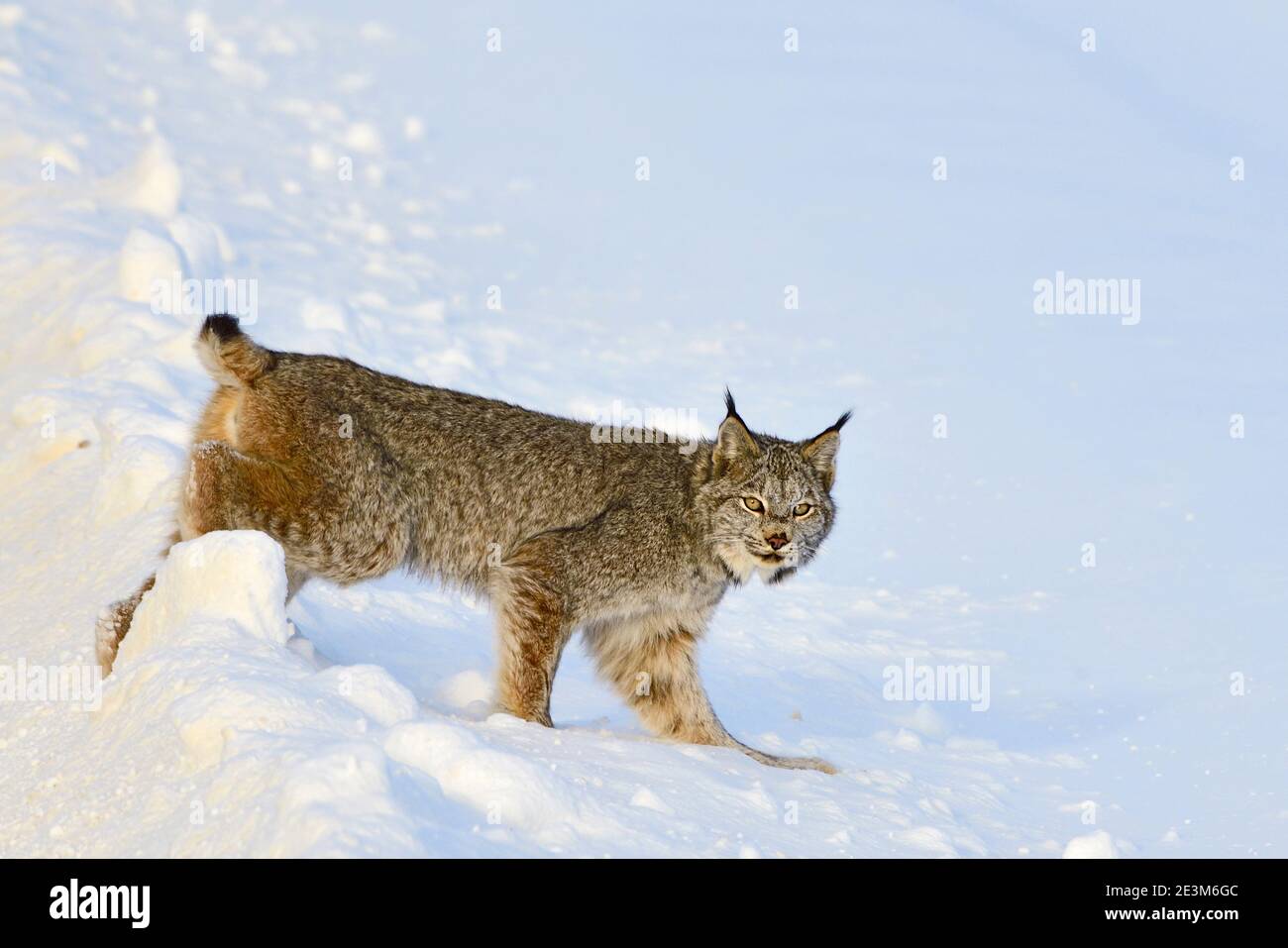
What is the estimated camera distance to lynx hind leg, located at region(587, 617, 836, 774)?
27.1ft

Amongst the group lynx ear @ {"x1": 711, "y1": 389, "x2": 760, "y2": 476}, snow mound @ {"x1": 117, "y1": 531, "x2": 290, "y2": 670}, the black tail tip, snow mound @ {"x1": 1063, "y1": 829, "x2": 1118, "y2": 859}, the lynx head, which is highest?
the black tail tip

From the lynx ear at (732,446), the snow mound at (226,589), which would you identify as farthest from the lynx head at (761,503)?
the snow mound at (226,589)

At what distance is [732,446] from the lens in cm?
842

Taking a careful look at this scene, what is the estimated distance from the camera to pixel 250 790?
202 inches

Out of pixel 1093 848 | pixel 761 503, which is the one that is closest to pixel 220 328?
pixel 761 503

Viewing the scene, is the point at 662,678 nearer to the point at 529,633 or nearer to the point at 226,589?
the point at 529,633

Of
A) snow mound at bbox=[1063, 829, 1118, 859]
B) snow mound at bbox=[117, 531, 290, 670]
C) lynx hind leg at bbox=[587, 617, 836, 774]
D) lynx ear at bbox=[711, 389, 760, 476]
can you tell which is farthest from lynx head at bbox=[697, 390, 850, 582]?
snow mound at bbox=[117, 531, 290, 670]

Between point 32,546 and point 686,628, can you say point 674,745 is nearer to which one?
point 686,628

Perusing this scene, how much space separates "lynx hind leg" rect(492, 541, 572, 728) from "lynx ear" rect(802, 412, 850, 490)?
1.63 m

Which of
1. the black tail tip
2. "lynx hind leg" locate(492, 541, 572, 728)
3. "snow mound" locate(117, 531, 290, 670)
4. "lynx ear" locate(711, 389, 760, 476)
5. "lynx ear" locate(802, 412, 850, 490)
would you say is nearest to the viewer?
"snow mound" locate(117, 531, 290, 670)

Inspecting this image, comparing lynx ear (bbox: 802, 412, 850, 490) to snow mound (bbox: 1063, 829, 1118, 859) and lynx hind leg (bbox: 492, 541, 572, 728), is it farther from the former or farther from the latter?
snow mound (bbox: 1063, 829, 1118, 859)

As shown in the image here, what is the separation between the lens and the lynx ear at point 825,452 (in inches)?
339

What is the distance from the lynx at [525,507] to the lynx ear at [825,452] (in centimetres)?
1
